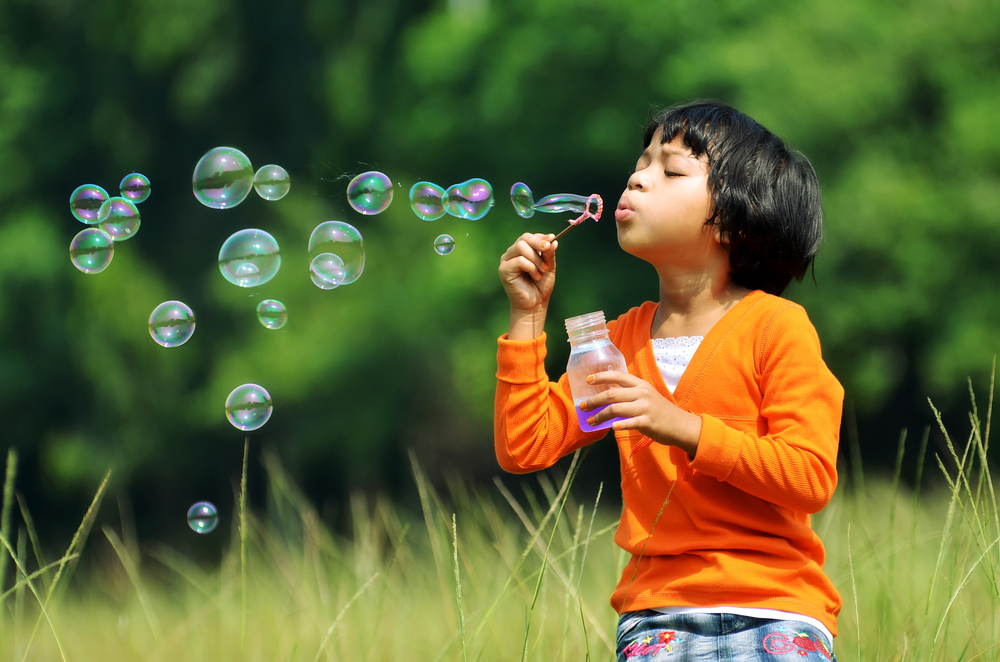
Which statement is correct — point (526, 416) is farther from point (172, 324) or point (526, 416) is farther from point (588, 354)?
point (172, 324)

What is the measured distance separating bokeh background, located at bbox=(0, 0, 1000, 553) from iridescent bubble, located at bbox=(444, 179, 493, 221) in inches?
201

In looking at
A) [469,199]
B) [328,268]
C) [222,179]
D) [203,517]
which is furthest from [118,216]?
[469,199]

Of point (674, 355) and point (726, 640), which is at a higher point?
point (674, 355)

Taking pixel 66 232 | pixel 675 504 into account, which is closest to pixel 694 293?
pixel 675 504

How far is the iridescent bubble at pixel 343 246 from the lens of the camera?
2928mm

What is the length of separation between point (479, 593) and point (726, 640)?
1151mm

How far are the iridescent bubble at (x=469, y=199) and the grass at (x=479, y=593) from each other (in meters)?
0.70

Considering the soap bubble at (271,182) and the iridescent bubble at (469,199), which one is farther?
the soap bubble at (271,182)

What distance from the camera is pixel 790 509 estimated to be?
1840 mm

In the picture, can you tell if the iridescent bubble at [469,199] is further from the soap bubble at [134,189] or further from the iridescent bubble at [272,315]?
the soap bubble at [134,189]

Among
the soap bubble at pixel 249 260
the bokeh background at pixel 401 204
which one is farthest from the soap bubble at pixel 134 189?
the bokeh background at pixel 401 204

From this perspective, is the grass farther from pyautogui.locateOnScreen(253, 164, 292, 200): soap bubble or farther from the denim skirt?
pyautogui.locateOnScreen(253, 164, 292, 200): soap bubble

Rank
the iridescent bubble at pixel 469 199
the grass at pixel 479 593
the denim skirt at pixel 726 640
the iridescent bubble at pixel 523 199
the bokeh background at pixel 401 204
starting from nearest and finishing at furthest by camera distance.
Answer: the denim skirt at pixel 726 640, the grass at pixel 479 593, the iridescent bubble at pixel 523 199, the iridescent bubble at pixel 469 199, the bokeh background at pixel 401 204

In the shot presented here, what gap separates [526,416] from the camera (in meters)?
2.07
